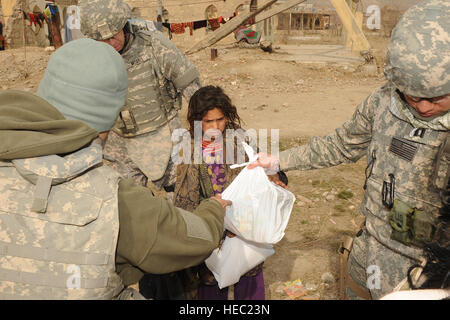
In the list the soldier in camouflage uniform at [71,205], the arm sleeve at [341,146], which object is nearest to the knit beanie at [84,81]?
the soldier in camouflage uniform at [71,205]

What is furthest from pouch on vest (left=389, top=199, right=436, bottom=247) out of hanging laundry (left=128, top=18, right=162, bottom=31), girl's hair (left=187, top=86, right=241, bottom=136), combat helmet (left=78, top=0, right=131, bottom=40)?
hanging laundry (left=128, top=18, right=162, bottom=31)

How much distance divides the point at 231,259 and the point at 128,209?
3.87 feet

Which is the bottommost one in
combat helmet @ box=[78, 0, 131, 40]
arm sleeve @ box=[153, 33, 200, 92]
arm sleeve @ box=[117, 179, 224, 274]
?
arm sleeve @ box=[117, 179, 224, 274]

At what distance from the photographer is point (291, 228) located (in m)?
3.74

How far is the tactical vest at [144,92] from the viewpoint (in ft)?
9.70

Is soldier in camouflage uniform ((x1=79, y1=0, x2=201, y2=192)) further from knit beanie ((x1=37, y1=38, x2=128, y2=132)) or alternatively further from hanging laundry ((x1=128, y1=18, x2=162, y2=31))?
knit beanie ((x1=37, y1=38, x2=128, y2=132))

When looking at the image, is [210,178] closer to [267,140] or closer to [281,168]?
[281,168]

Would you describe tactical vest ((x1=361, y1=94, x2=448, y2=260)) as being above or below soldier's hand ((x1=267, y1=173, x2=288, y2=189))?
above

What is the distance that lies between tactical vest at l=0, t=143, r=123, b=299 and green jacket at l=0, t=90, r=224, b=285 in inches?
1.7

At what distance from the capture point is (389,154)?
1.67m

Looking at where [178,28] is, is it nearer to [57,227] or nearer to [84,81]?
[84,81]

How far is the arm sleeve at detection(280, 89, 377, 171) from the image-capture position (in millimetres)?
1796

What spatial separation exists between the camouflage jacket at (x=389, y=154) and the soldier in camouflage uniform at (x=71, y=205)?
1.01 metres

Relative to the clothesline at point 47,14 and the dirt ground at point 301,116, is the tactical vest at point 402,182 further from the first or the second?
the clothesline at point 47,14
